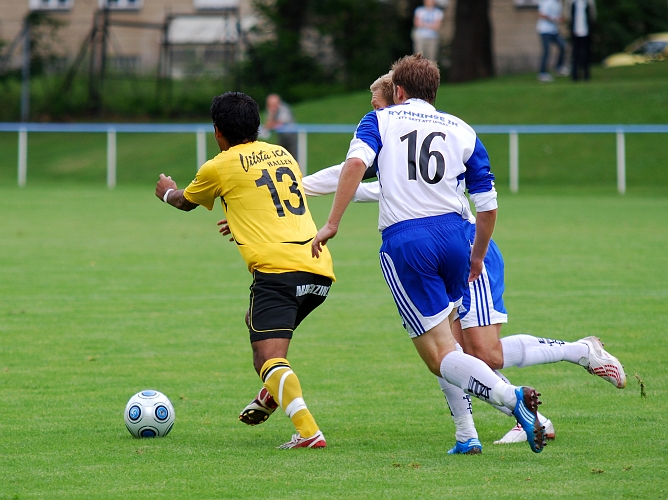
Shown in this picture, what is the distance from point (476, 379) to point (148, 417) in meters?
1.86

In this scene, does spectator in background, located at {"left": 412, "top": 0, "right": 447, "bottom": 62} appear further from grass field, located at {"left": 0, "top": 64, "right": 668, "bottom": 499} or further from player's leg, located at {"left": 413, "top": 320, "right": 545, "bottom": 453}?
player's leg, located at {"left": 413, "top": 320, "right": 545, "bottom": 453}

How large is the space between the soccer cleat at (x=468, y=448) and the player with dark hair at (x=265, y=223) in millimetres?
842

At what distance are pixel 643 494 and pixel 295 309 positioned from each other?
2.06 meters

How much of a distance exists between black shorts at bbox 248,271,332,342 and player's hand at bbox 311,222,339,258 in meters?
0.36

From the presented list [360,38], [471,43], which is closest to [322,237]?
[471,43]

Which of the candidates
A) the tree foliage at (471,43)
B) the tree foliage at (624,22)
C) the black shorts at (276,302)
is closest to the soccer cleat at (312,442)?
the black shorts at (276,302)

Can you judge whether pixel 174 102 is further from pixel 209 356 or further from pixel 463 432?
pixel 463 432

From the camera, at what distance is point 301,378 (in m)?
7.23

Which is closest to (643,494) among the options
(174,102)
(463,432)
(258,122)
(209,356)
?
(463,432)

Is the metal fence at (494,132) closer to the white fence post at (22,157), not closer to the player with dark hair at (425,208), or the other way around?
the white fence post at (22,157)

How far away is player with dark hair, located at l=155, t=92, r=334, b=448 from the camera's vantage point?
18.2 feet

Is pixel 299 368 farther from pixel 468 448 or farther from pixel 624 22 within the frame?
pixel 624 22

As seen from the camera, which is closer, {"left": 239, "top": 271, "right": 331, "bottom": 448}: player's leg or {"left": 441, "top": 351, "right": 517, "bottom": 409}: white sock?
{"left": 441, "top": 351, "right": 517, "bottom": 409}: white sock

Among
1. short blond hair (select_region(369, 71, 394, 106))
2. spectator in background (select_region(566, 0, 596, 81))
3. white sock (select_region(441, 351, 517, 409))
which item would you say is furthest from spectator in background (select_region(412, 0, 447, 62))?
white sock (select_region(441, 351, 517, 409))
